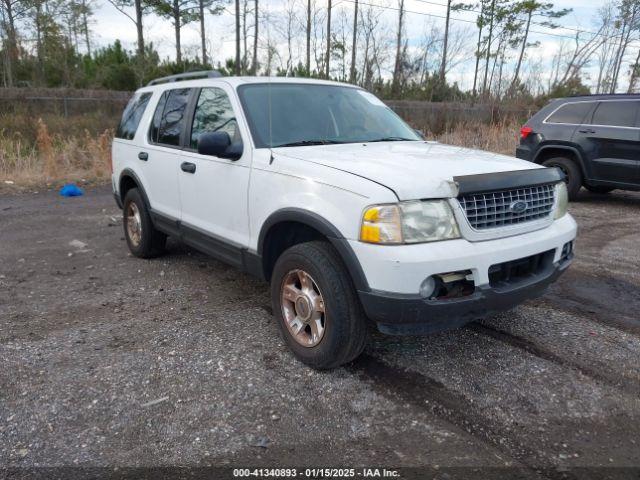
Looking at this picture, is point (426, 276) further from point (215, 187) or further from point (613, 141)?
point (613, 141)

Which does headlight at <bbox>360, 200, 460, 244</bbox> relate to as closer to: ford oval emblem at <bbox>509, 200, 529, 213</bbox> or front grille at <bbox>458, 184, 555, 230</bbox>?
front grille at <bbox>458, 184, 555, 230</bbox>

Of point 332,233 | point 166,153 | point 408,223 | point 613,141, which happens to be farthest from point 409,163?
point 613,141

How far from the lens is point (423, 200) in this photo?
2.79 m

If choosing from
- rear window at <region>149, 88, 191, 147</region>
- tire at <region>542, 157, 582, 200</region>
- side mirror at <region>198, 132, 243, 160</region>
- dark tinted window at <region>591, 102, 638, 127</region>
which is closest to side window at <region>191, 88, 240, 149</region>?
side mirror at <region>198, 132, 243, 160</region>

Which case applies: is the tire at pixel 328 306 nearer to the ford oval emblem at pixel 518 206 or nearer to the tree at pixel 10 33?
the ford oval emblem at pixel 518 206

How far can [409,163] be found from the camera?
315cm

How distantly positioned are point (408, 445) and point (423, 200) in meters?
1.25

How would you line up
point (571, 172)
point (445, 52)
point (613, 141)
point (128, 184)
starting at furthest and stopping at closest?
1. point (445, 52)
2. point (571, 172)
3. point (613, 141)
4. point (128, 184)

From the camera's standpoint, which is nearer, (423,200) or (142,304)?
(423,200)

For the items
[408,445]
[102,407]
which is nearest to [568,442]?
[408,445]

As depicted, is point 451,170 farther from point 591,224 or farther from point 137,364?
point 591,224

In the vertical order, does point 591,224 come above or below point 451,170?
below

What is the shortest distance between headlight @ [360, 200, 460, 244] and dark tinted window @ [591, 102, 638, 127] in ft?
22.6

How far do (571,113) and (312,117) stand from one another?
658 centimetres
